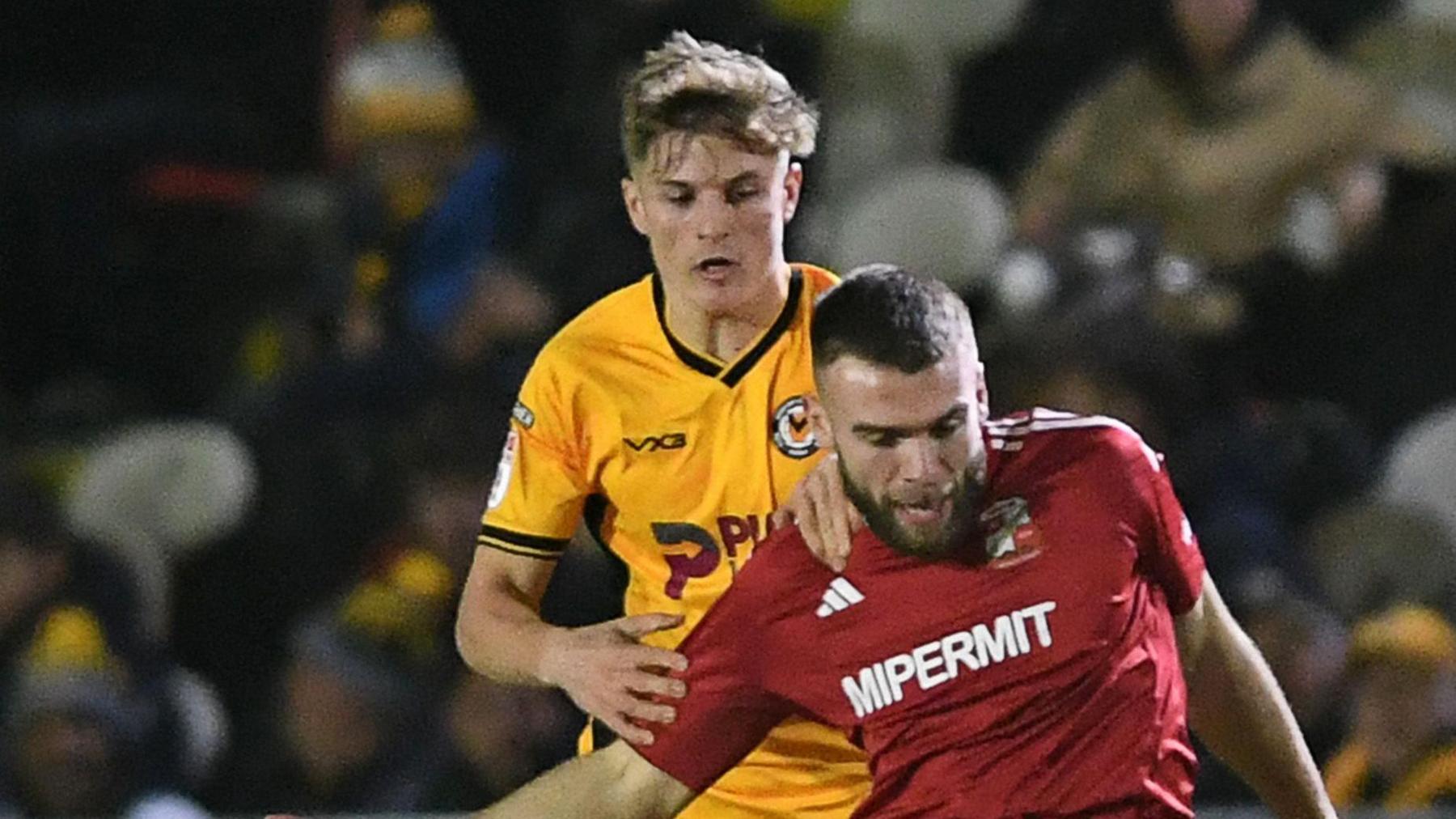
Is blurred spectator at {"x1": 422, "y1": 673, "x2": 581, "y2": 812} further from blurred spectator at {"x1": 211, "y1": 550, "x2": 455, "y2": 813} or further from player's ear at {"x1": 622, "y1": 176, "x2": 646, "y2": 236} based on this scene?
player's ear at {"x1": 622, "y1": 176, "x2": 646, "y2": 236}

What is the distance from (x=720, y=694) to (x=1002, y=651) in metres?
0.33

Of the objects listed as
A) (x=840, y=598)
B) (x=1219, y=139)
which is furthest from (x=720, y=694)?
(x=1219, y=139)

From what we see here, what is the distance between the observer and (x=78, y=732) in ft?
18.6

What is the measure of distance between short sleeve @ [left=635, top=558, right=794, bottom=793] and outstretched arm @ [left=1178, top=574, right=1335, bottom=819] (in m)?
0.52

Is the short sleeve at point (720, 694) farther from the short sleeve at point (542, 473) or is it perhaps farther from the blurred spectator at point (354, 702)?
the blurred spectator at point (354, 702)

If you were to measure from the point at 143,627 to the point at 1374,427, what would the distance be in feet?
9.34

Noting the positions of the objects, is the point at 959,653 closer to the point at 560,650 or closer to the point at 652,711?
the point at 652,711

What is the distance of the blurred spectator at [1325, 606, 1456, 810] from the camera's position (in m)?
4.99

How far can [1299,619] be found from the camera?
5.29m

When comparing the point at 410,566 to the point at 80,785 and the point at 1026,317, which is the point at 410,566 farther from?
the point at 1026,317

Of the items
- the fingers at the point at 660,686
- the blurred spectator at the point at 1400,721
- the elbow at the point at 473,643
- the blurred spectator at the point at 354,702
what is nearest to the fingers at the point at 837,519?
the fingers at the point at 660,686

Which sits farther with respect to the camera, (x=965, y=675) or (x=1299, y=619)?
(x=1299, y=619)

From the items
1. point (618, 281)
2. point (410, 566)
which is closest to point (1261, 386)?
point (618, 281)

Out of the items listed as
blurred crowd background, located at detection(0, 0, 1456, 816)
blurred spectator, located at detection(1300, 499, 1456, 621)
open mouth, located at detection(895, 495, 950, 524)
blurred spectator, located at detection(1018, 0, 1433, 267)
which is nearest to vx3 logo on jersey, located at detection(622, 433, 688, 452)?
open mouth, located at detection(895, 495, 950, 524)
